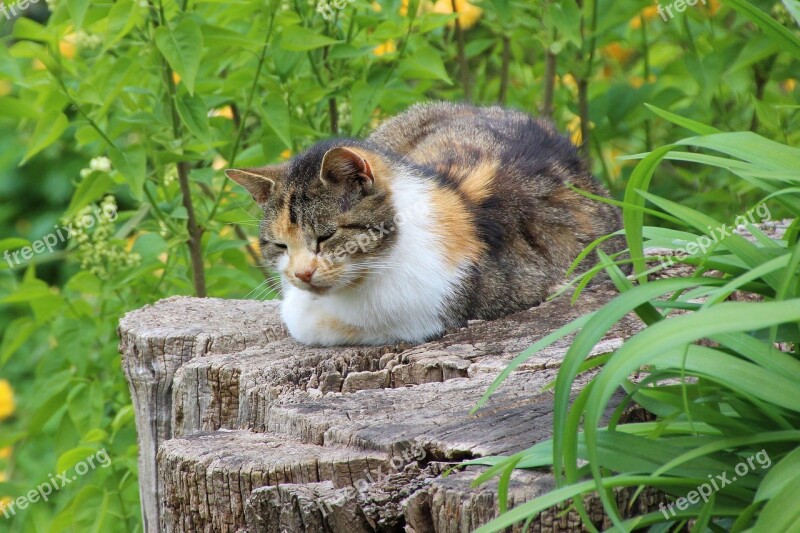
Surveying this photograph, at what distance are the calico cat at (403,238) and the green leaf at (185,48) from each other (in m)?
0.36

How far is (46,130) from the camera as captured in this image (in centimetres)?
337

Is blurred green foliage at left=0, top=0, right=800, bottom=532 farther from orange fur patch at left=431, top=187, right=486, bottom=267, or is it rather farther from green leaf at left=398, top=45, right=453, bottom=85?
orange fur patch at left=431, top=187, right=486, bottom=267

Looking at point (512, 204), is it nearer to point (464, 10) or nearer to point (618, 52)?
point (464, 10)

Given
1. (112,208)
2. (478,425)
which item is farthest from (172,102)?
(478,425)

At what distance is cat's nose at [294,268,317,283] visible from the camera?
290 cm

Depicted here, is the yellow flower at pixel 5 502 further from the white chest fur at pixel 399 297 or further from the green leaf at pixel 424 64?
the green leaf at pixel 424 64

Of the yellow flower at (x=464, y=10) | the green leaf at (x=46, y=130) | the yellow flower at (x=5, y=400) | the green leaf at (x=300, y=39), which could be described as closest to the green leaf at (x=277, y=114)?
the green leaf at (x=300, y=39)

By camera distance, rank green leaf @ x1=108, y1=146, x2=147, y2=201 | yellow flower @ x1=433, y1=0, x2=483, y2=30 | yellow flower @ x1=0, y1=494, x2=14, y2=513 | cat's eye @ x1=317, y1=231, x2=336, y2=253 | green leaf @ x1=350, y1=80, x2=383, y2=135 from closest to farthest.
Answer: cat's eye @ x1=317, y1=231, x2=336, y2=253, green leaf @ x1=108, y1=146, x2=147, y2=201, green leaf @ x1=350, y1=80, x2=383, y2=135, yellow flower @ x1=0, y1=494, x2=14, y2=513, yellow flower @ x1=433, y1=0, x2=483, y2=30

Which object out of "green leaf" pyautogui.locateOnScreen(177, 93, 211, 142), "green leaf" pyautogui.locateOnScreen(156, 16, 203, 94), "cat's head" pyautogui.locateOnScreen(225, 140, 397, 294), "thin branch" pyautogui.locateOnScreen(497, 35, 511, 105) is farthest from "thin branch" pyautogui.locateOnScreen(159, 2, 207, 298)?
"thin branch" pyautogui.locateOnScreen(497, 35, 511, 105)

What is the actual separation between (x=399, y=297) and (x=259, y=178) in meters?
0.56

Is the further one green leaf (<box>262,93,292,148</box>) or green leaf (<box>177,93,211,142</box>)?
green leaf (<box>262,93,292,148</box>)

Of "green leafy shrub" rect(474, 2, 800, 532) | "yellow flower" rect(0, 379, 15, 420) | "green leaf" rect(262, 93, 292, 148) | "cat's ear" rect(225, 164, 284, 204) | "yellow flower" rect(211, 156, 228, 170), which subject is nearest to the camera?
"green leafy shrub" rect(474, 2, 800, 532)

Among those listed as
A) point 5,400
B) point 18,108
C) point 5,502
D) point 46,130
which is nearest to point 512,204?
point 46,130

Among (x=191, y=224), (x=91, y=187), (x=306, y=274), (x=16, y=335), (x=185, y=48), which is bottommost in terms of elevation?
(x=16, y=335)
